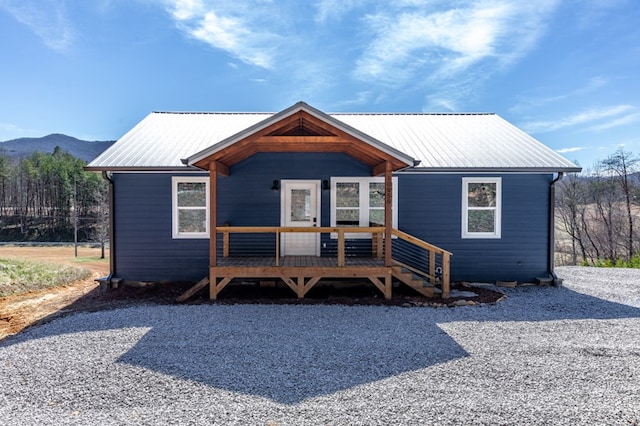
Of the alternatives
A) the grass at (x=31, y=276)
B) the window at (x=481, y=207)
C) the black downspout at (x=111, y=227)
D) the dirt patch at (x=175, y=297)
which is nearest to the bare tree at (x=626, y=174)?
the window at (x=481, y=207)

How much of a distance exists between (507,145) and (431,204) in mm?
3056

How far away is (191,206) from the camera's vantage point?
894 cm

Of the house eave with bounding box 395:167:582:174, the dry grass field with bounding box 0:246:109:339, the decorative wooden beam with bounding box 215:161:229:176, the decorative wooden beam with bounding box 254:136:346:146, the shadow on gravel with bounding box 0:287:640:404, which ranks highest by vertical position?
the decorative wooden beam with bounding box 254:136:346:146

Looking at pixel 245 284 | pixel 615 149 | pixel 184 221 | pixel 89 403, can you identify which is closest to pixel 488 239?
pixel 245 284

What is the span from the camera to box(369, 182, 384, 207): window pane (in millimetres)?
9258

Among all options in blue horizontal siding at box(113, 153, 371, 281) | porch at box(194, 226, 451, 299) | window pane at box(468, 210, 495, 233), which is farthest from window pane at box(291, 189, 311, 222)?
window pane at box(468, 210, 495, 233)

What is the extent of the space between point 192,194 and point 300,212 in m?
2.77

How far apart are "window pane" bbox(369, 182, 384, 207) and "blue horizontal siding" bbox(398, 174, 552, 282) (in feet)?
1.64

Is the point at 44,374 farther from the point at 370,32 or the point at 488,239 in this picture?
the point at 370,32

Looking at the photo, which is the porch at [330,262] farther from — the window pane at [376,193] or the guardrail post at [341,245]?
the window pane at [376,193]

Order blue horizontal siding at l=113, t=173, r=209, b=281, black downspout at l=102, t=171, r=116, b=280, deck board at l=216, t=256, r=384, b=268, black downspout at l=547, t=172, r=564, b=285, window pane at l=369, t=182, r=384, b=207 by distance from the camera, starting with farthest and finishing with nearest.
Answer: window pane at l=369, t=182, r=384, b=207 → black downspout at l=547, t=172, r=564, b=285 → blue horizontal siding at l=113, t=173, r=209, b=281 → black downspout at l=102, t=171, r=116, b=280 → deck board at l=216, t=256, r=384, b=268

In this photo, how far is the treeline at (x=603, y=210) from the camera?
21.4 m

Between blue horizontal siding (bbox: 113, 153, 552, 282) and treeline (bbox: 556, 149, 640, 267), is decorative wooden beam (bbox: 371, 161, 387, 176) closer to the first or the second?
blue horizontal siding (bbox: 113, 153, 552, 282)

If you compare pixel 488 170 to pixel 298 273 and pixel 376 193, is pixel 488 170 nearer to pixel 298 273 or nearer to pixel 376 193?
pixel 376 193
